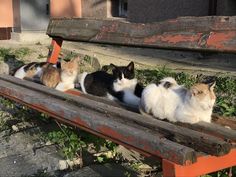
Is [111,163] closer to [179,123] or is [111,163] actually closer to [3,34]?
[179,123]

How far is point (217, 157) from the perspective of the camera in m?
2.67

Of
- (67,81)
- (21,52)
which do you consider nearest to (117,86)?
(67,81)

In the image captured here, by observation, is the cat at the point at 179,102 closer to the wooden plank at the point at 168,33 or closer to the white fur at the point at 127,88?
the wooden plank at the point at 168,33

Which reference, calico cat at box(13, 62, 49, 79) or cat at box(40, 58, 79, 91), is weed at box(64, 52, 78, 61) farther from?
cat at box(40, 58, 79, 91)

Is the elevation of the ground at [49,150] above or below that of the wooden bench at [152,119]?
below

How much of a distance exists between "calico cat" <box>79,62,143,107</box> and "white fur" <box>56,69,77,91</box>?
0.17 m

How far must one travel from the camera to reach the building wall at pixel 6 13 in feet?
43.1

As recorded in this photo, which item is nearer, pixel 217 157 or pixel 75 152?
pixel 217 157

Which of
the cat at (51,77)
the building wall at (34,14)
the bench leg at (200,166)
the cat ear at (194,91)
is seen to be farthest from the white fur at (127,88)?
the building wall at (34,14)

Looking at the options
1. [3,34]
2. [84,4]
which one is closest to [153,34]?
[3,34]

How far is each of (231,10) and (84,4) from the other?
5.96 m

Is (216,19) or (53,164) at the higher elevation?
(216,19)

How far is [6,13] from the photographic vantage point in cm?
1326

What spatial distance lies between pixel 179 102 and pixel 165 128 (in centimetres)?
45
